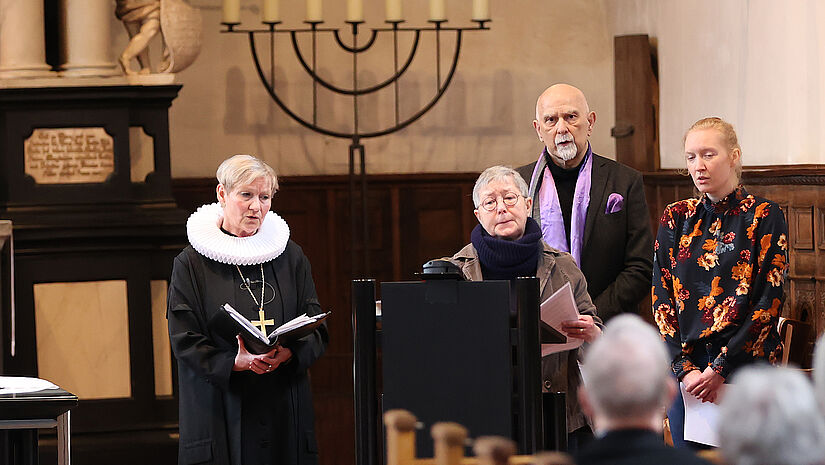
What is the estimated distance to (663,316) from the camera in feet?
12.5

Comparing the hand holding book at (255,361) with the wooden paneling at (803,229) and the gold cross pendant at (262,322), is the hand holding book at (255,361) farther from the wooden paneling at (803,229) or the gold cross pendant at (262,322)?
the wooden paneling at (803,229)

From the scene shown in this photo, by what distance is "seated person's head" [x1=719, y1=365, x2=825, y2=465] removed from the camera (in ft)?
5.53

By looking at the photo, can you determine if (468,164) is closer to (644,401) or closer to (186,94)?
(186,94)

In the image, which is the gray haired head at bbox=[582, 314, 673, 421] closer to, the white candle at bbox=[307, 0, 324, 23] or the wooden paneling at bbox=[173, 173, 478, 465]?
the white candle at bbox=[307, 0, 324, 23]

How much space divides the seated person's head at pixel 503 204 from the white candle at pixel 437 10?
9.78 feet

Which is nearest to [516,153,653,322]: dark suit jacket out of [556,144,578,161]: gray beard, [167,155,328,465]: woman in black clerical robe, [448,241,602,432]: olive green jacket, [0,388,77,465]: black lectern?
[556,144,578,161]: gray beard

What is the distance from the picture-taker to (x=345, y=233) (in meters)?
6.93

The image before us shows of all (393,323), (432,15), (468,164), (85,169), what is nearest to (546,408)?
(393,323)

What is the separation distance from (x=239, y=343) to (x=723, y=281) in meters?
1.39

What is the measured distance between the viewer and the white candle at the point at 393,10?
629cm

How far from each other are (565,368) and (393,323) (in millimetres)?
752

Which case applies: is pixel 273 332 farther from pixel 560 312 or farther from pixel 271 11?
pixel 271 11

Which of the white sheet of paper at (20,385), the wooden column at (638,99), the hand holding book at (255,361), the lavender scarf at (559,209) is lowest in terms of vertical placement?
the white sheet of paper at (20,385)

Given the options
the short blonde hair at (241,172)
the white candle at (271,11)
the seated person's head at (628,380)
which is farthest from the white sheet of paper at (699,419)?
the white candle at (271,11)
